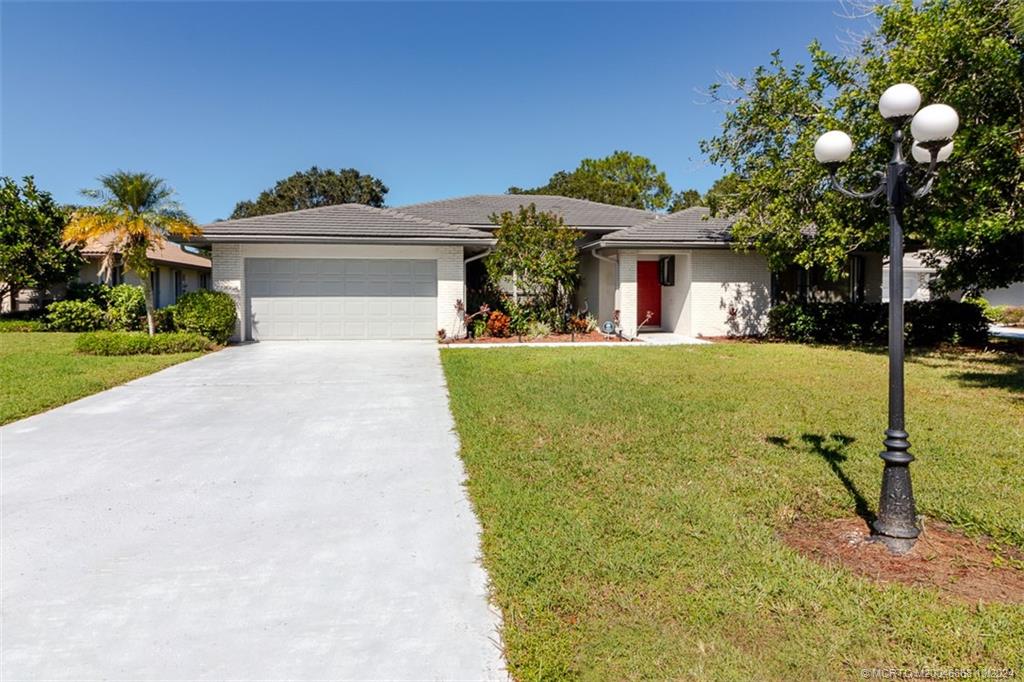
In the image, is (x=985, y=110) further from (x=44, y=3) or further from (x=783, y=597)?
(x=44, y=3)

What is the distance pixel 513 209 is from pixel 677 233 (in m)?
6.71

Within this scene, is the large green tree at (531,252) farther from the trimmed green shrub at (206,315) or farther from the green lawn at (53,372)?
the green lawn at (53,372)

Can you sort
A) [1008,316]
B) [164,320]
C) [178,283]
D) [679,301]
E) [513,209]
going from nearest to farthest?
[164,320]
[679,301]
[513,209]
[1008,316]
[178,283]

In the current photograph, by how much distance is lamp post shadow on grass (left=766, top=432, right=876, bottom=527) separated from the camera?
3890mm

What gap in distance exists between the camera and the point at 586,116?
24.9m

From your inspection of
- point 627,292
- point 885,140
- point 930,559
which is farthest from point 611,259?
point 930,559

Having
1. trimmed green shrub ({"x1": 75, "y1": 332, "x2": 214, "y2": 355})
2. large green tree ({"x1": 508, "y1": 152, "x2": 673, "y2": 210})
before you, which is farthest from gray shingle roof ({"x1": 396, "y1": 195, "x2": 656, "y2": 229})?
large green tree ({"x1": 508, "y1": 152, "x2": 673, "y2": 210})

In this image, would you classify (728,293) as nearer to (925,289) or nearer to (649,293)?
(649,293)

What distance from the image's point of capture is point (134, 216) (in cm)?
1345

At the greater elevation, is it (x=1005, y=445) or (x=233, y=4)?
(x=233, y=4)

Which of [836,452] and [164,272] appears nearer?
[836,452]

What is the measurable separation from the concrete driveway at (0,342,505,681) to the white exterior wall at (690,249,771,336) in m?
11.9

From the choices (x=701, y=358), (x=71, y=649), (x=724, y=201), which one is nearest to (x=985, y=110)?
(x=724, y=201)

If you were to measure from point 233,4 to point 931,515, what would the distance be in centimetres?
1413
